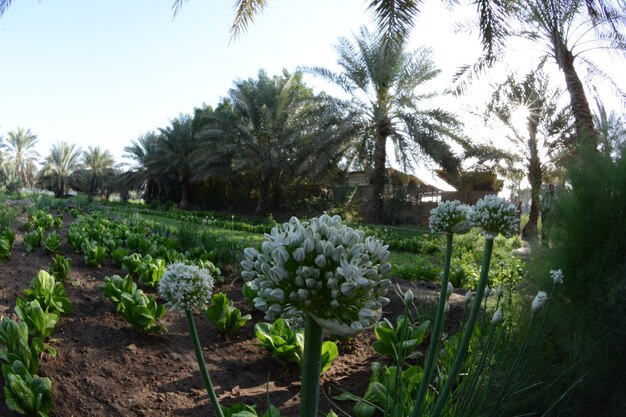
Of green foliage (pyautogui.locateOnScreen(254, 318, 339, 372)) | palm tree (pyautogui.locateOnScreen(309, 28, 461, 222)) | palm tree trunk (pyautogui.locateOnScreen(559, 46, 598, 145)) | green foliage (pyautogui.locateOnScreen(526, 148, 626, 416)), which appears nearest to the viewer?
A: green foliage (pyautogui.locateOnScreen(526, 148, 626, 416))

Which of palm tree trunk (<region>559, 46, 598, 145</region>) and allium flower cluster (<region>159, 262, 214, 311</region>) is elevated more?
palm tree trunk (<region>559, 46, 598, 145</region>)

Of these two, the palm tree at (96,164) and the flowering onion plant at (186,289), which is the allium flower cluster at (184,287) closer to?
the flowering onion plant at (186,289)

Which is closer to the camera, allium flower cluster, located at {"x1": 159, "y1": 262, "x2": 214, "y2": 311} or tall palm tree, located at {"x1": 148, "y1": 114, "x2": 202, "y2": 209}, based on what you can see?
allium flower cluster, located at {"x1": 159, "y1": 262, "x2": 214, "y2": 311}

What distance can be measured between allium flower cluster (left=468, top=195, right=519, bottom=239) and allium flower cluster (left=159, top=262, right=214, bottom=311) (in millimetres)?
739

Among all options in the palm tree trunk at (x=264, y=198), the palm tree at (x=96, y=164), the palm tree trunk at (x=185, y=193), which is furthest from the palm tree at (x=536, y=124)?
the palm tree at (x=96, y=164)

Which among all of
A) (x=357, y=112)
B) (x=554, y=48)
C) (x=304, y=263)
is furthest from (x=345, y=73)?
(x=304, y=263)

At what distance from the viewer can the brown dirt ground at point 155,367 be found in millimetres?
2893

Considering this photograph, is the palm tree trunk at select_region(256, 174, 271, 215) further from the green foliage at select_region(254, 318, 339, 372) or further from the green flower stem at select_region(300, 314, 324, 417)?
the green flower stem at select_region(300, 314, 324, 417)

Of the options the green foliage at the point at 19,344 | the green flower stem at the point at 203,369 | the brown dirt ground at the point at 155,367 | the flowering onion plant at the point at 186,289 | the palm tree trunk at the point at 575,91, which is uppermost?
the palm tree trunk at the point at 575,91

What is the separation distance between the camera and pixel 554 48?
12.4 metres

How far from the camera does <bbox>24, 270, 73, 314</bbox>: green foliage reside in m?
3.54

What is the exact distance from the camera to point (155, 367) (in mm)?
3398

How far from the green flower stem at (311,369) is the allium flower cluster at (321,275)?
0.05m

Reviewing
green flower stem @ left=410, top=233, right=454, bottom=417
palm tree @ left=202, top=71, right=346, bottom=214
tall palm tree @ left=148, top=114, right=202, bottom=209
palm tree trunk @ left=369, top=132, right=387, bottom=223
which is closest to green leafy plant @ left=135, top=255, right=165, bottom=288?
green flower stem @ left=410, top=233, right=454, bottom=417
